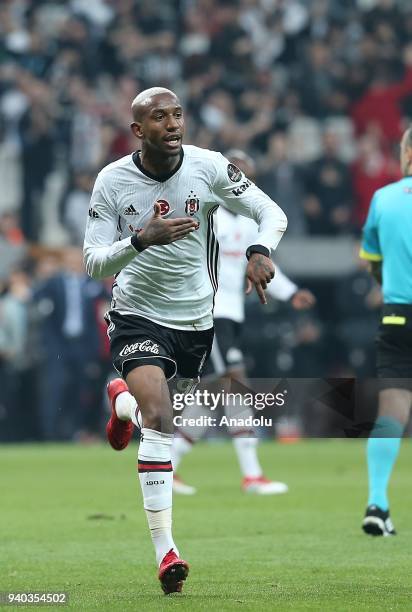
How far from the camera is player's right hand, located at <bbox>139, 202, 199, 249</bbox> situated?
6664 mm

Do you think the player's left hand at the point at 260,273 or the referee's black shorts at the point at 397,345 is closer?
the player's left hand at the point at 260,273

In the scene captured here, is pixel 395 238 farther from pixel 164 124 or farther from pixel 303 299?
pixel 164 124

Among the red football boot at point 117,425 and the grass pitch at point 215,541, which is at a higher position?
the red football boot at point 117,425

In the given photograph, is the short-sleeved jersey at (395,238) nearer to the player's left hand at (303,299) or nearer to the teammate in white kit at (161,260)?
the player's left hand at (303,299)

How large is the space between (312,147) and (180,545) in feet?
47.5

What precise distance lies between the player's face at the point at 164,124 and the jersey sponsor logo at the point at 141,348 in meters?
0.97

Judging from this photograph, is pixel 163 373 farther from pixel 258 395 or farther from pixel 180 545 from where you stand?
pixel 180 545

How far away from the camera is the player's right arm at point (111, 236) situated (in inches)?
263

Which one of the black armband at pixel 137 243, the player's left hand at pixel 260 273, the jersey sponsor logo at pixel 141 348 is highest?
the black armband at pixel 137 243

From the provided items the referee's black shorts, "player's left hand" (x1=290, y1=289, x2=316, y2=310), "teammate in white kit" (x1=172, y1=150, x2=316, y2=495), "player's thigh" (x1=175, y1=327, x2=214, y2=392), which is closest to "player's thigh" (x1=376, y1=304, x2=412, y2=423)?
the referee's black shorts

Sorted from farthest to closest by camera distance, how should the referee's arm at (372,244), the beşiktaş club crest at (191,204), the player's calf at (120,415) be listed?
1. the referee's arm at (372,244)
2. the player's calf at (120,415)
3. the beşiktaş club crest at (191,204)

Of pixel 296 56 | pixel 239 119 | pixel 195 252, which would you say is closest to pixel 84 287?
pixel 239 119

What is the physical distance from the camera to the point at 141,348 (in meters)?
7.35

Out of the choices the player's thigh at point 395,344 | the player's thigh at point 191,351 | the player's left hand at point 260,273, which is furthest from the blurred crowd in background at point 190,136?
the player's left hand at point 260,273
